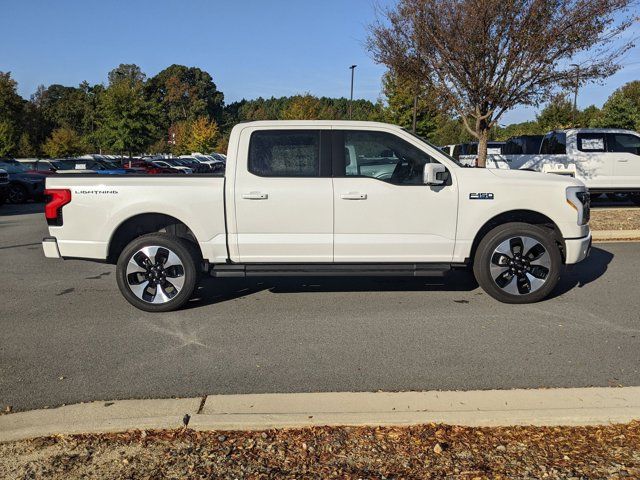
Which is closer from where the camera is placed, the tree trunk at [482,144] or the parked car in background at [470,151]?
the tree trunk at [482,144]

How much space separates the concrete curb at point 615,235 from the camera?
33.7 ft

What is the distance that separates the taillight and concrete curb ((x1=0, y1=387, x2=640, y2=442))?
2.70m

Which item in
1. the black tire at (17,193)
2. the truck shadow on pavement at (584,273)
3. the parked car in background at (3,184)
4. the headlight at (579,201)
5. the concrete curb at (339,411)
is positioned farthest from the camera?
the black tire at (17,193)

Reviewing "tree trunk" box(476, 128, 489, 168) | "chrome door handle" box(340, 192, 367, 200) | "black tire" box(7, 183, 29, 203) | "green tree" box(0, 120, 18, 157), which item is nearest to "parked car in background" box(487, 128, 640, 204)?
"tree trunk" box(476, 128, 489, 168)

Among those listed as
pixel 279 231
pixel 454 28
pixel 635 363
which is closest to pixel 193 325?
pixel 279 231

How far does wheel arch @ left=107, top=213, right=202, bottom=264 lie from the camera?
5938mm

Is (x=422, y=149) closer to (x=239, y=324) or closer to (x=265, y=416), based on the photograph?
(x=239, y=324)

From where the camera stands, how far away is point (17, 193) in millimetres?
20250

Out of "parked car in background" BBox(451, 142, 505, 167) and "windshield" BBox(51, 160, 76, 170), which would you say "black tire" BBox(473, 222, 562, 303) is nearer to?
"parked car in background" BBox(451, 142, 505, 167)

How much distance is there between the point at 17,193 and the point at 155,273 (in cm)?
1727

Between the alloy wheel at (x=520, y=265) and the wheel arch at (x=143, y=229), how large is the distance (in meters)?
3.25

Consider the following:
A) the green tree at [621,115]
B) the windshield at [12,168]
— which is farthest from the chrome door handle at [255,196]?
the green tree at [621,115]

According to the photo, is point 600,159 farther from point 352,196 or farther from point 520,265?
point 352,196

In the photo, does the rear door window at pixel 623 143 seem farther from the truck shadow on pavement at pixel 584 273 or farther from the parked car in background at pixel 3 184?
the parked car in background at pixel 3 184
